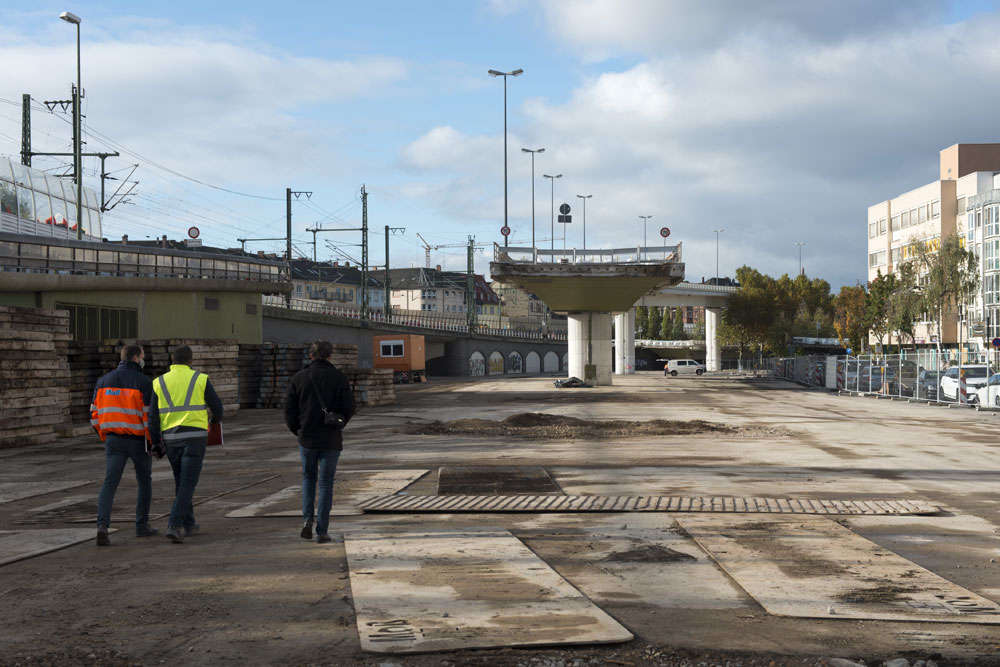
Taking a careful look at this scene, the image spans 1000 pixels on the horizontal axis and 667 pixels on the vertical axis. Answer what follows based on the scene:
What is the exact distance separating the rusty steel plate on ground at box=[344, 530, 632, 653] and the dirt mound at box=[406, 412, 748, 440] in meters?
12.7

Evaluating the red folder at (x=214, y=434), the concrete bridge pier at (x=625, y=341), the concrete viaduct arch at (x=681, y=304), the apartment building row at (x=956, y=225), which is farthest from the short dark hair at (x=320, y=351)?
the concrete bridge pier at (x=625, y=341)

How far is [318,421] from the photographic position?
799cm

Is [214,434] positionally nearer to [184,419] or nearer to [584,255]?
[184,419]

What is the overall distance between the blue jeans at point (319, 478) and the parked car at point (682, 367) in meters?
73.2

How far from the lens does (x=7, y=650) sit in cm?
486

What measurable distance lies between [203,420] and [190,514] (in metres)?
0.89

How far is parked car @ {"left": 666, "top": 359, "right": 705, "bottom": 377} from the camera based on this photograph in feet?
263

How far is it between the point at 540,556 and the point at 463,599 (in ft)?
4.96

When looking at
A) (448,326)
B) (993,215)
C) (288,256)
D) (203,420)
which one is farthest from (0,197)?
(993,215)

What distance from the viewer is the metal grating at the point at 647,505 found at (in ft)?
30.9

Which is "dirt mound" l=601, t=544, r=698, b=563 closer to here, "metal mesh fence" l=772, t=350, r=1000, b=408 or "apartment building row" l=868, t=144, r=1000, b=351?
"metal mesh fence" l=772, t=350, r=1000, b=408

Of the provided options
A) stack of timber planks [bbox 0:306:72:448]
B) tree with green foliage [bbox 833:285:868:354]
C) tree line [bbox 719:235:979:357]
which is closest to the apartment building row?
tree line [bbox 719:235:979:357]

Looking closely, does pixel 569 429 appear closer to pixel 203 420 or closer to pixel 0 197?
pixel 203 420

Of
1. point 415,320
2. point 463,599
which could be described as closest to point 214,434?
point 463,599
